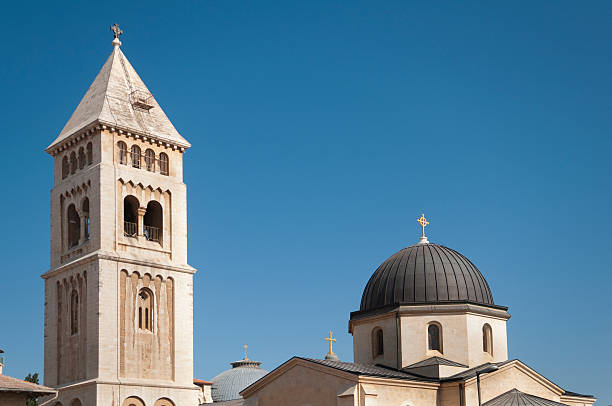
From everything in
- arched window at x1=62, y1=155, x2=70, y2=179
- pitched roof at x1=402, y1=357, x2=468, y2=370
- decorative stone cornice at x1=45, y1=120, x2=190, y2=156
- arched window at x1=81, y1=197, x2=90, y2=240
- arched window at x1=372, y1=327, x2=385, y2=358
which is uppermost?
decorative stone cornice at x1=45, y1=120, x2=190, y2=156

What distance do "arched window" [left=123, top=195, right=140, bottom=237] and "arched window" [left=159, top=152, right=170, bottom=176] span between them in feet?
8.48

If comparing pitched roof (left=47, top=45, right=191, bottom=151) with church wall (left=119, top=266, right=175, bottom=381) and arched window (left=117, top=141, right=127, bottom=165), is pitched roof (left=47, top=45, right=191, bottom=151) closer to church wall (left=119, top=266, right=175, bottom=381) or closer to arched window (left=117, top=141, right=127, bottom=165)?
arched window (left=117, top=141, right=127, bottom=165)

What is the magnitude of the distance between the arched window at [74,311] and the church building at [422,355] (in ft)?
37.7

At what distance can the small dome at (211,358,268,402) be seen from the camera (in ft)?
207

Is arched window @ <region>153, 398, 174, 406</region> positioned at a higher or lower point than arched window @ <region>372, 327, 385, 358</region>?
lower

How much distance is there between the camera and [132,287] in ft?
158

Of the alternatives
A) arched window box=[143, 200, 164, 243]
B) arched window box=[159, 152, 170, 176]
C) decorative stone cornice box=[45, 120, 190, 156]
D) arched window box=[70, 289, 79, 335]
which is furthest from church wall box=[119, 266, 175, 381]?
decorative stone cornice box=[45, 120, 190, 156]

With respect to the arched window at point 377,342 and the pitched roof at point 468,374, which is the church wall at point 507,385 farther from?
the arched window at point 377,342

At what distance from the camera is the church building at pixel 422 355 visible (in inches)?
1486

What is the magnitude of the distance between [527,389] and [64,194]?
26.9 metres

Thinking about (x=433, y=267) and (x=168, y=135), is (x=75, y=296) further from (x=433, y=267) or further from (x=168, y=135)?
(x=433, y=267)

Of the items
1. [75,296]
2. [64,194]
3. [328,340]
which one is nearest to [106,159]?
[64,194]

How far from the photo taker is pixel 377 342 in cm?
4266

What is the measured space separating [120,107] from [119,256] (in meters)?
8.67
